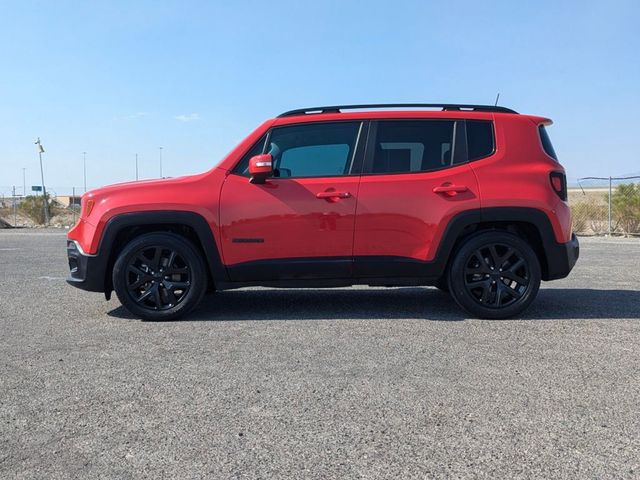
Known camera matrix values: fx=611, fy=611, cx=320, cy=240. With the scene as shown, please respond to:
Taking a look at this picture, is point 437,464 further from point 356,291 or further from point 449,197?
point 356,291

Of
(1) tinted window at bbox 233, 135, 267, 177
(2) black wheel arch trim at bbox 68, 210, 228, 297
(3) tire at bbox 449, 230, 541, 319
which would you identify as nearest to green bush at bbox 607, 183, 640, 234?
(3) tire at bbox 449, 230, 541, 319

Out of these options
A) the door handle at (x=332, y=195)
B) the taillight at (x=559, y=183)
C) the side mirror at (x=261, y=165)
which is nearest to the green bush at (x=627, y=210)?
the taillight at (x=559, y=183)

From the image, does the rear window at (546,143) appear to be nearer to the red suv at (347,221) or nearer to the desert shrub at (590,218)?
the red suv at (347,221)

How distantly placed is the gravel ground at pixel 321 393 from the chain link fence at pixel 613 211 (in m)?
15.4

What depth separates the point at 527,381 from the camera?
3.75 m

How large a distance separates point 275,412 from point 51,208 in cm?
3200

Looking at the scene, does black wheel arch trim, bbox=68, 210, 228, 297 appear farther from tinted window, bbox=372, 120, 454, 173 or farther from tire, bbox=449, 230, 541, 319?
tire, bbox=449, 230, 541, 319

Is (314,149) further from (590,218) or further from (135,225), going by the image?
(590,218)

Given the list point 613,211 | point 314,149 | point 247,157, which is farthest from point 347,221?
point 613,211

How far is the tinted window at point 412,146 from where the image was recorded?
5699 mm

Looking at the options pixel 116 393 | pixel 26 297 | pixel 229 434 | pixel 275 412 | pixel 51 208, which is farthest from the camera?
pixel 51 208

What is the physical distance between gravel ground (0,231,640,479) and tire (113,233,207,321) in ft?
0.63

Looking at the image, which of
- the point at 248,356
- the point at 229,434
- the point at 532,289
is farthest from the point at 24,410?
the point at 532,289

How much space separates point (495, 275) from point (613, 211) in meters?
17.5
